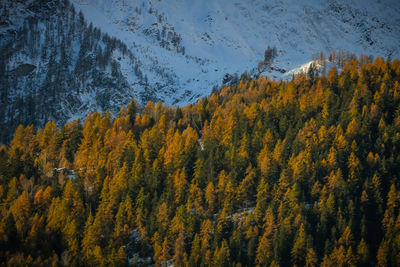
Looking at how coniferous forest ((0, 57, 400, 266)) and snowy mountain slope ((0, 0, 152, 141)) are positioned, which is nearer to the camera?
coniferous forest ((0, 57, 400, 266))

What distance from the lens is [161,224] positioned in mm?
63438

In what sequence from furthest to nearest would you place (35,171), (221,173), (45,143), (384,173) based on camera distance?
(45,143), (35,171), (221,173), (384,173)

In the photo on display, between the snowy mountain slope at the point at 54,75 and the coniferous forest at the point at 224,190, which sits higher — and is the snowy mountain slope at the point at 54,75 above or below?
above

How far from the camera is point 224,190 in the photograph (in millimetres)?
69188

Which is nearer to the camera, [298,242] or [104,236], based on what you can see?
[298,242]

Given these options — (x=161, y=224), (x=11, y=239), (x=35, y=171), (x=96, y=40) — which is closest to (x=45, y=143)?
(x=35, y=171)

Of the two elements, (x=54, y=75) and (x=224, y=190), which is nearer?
(x=224, y=190)

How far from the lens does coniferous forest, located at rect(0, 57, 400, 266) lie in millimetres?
57844

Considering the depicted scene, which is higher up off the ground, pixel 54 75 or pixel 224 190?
pixel 54 75

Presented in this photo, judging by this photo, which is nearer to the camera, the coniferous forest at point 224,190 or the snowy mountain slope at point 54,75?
the coniferous forest at point 224,190

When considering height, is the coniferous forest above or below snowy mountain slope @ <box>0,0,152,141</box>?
below

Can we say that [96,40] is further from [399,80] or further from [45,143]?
[399,80]

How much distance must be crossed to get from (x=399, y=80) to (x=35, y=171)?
103 metres

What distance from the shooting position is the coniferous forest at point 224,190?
5784 centimetres
